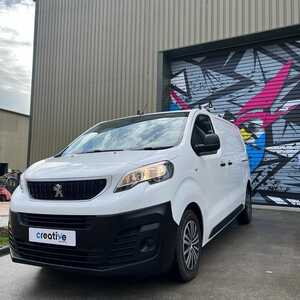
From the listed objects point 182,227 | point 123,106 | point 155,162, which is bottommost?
point 182,227

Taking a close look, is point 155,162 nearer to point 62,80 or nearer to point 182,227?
point 182,227

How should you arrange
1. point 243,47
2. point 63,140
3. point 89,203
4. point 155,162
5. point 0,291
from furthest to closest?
point 63,140
point 243,47
point 0,291
point 155,162
point 89,203

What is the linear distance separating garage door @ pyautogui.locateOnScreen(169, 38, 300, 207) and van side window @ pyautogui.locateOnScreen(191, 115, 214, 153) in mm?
4827

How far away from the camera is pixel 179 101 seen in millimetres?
11734

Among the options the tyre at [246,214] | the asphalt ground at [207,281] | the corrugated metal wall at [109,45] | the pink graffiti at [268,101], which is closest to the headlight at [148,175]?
the asphalt ground at [207,281]

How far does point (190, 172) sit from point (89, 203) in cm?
122

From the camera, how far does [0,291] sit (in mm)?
4254

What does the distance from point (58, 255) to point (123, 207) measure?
793mm

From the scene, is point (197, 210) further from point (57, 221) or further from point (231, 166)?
point (231, 166)

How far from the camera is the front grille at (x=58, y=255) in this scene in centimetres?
367

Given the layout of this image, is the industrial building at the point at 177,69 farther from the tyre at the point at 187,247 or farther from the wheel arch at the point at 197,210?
the tyre at the point at 187,247

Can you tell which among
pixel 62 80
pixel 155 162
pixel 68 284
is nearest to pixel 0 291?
pixel 68 284

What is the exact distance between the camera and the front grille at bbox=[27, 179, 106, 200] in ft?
12.5

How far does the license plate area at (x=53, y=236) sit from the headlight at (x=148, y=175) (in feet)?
1.97
